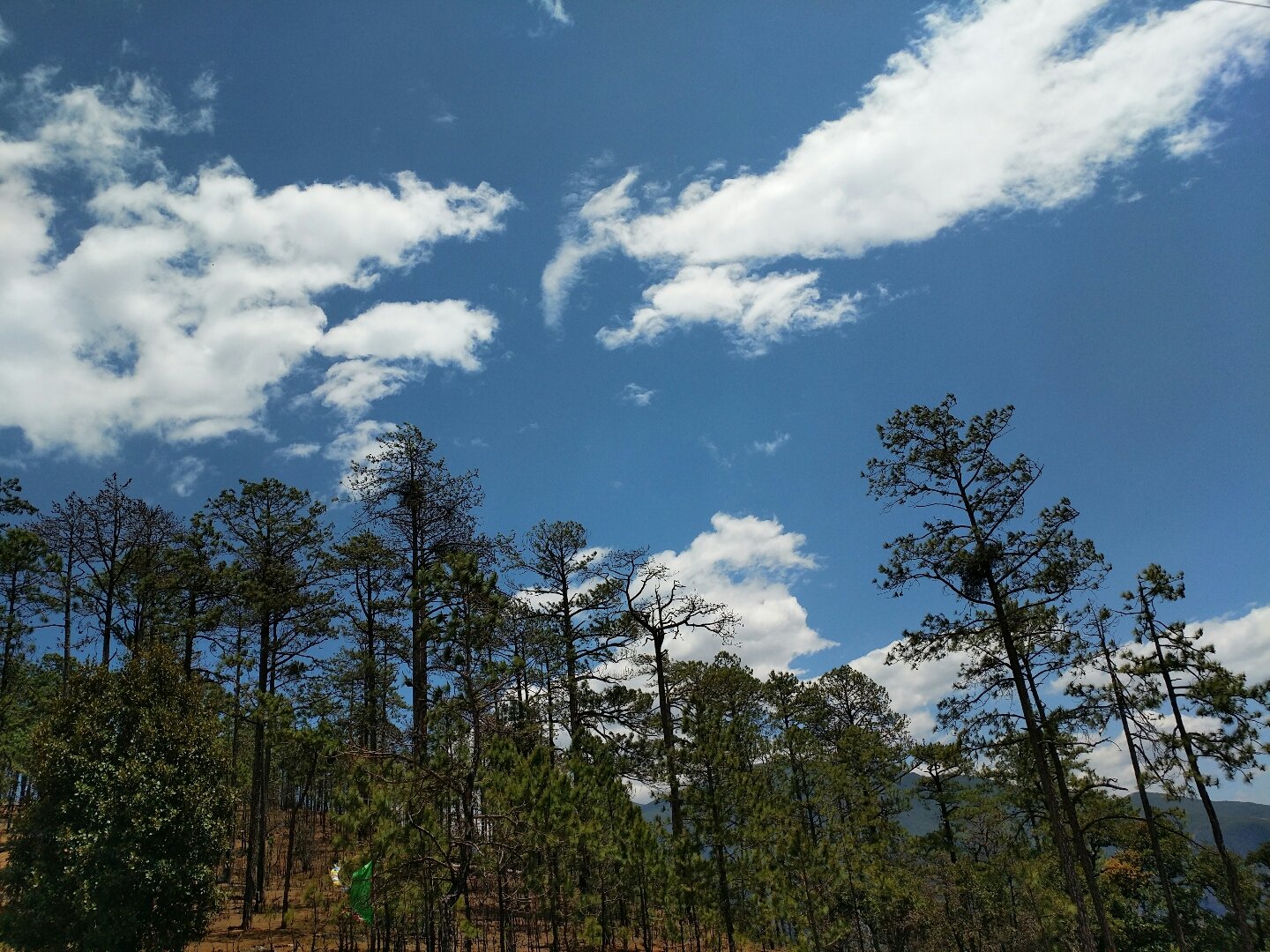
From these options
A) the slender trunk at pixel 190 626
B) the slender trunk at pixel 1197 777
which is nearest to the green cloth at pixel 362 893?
the slender trunk at pixel 190 626

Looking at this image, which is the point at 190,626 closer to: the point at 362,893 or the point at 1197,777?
the point at 362,893

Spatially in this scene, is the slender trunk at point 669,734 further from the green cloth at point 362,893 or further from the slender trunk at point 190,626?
the slender trunk at point 190,626

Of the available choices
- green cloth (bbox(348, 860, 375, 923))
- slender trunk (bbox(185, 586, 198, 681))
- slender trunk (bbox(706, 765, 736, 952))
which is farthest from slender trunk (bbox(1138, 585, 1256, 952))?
slender trunk (bbox(185, 586, 198, 681))

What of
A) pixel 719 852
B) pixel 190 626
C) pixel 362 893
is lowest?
pixel 719 852

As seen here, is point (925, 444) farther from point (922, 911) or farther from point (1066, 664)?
point (922, 911)

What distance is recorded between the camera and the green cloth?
440 inches

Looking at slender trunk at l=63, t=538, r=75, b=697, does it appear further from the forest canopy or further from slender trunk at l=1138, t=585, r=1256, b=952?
slender trunk at l=1138, t=585, r=1256, b=952

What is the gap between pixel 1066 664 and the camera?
15477mm

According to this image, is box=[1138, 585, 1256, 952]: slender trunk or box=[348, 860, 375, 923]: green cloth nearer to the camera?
box=[348, 860, 375, 923]: green cloth

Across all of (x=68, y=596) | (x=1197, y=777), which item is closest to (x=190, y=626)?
(x=68, y=596)

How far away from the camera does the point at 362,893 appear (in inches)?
453

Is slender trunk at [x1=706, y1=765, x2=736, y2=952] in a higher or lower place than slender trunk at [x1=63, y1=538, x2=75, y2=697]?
lower

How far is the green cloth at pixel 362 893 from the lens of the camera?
440 inches

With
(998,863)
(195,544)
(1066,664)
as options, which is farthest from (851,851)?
(195,544)
